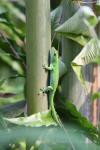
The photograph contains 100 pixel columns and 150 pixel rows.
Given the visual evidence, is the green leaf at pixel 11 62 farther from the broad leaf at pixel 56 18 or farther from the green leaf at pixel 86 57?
the green leaf at pixel 86 57

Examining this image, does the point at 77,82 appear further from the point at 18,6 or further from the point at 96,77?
the point at 18,6

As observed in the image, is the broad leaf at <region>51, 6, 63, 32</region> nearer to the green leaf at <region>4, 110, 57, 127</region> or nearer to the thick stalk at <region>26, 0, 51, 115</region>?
the thick stalk at <region>26, 0, 51, 115</region>

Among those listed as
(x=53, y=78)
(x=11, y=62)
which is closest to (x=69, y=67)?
(x=53, y=78)

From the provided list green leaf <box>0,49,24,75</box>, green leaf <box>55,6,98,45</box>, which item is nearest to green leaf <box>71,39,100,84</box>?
green leaf <box>55,6,98,45</box>

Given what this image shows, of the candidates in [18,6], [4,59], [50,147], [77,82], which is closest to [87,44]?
[77,82]

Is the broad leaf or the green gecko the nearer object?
the green gecko
